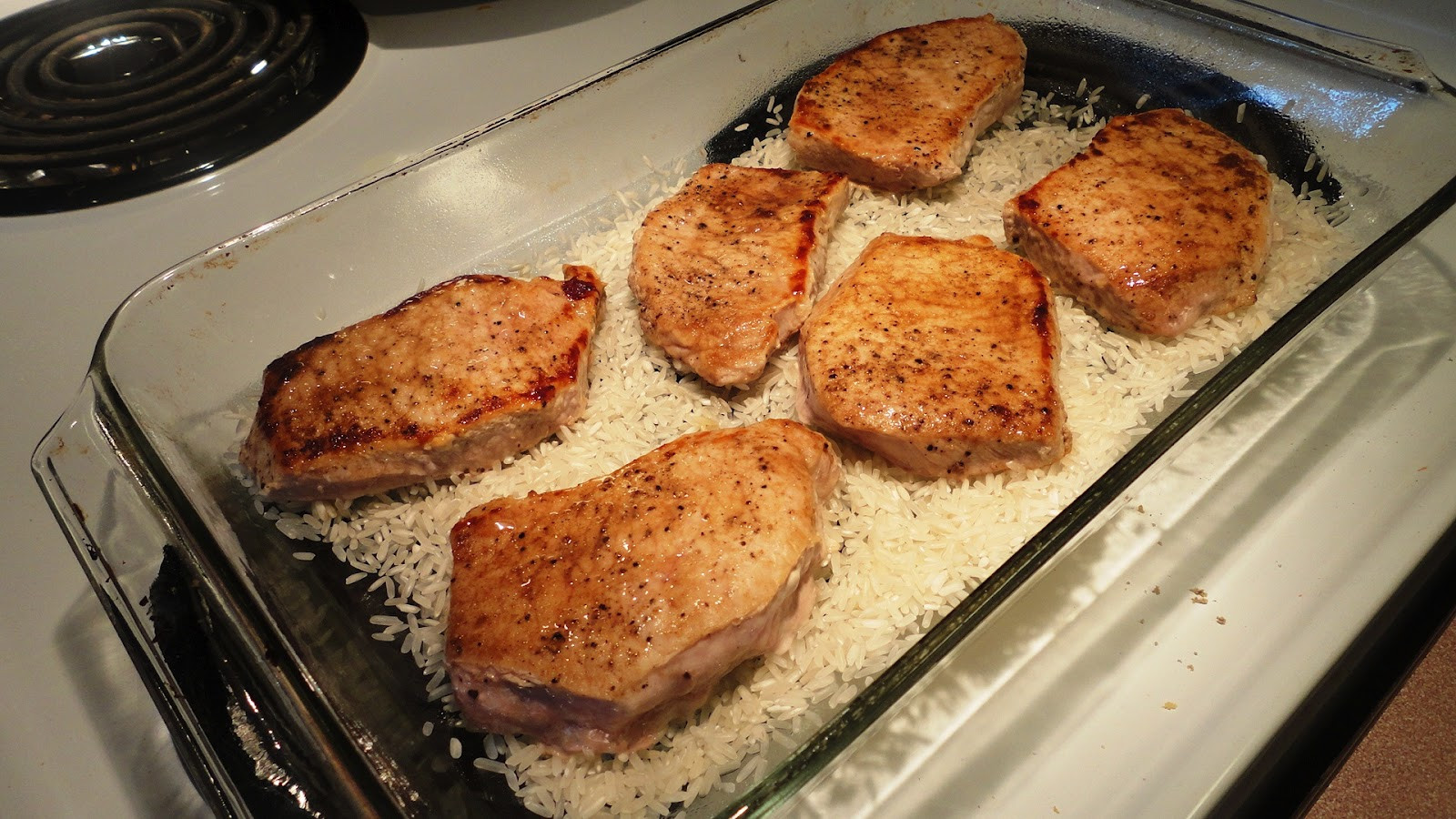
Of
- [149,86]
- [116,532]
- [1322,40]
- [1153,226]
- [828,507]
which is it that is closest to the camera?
[116,532]

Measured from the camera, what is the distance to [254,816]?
144cm

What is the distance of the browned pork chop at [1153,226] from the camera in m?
2.04

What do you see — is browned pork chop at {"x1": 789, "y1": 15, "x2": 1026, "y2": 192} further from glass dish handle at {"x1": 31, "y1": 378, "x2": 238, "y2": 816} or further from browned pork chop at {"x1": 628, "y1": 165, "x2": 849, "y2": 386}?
glass dish handle at {"x1": 31, "y1": 378, "x2": 238, "y2": 816}

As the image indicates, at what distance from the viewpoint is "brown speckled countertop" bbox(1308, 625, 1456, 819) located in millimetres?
1501

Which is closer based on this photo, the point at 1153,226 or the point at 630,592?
the point at 630,592

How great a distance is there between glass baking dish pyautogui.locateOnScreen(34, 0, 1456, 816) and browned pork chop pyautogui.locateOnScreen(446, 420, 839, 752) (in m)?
0.18

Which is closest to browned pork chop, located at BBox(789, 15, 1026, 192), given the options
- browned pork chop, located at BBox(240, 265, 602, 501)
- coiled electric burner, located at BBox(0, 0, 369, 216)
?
browned pork chop, located at BBox(240, 265, 602, 501)

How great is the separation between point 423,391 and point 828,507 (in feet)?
3.06

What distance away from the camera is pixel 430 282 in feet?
7.80

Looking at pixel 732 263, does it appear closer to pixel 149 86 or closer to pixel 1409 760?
pixel 1409 760

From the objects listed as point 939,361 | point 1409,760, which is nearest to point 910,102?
point 939,361

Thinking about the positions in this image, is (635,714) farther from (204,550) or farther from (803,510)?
(204,550)

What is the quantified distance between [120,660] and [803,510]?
1.48 m

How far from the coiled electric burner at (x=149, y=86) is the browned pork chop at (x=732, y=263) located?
1.50m
